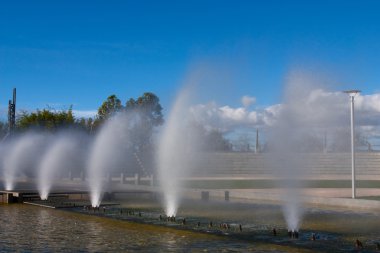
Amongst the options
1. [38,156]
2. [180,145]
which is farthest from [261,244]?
[38,156]

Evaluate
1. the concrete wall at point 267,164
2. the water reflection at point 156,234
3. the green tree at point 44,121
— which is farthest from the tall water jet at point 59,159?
the water reflection at point 156,234

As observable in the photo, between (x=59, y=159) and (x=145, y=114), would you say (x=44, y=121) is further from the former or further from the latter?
(x=145, y=114)

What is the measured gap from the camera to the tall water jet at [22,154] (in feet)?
151

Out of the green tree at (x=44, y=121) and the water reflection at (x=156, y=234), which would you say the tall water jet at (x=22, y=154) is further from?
the water reflection at (x=156, y=234)

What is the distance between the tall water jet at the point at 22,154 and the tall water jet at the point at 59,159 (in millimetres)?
1605

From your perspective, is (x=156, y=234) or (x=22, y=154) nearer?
(x=156, y=234)

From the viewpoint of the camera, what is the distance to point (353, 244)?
11.9 meters

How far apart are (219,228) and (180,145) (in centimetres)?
672

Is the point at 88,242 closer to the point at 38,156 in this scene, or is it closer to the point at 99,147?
the point at 99,147

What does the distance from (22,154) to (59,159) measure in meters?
3.45

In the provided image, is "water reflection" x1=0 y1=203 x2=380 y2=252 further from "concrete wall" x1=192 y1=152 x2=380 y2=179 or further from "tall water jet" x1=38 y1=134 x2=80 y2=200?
"concrete wall" x1=192 y1=152 x2=380 y2=179

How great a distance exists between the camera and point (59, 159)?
49.0m

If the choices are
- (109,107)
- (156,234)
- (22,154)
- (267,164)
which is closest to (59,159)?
(22,154)

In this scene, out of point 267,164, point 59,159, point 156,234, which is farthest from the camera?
point 267,164
